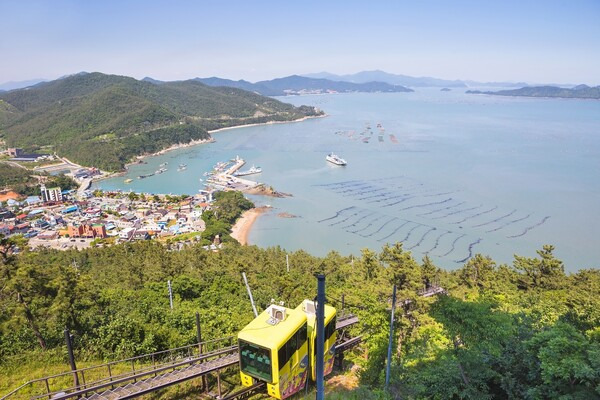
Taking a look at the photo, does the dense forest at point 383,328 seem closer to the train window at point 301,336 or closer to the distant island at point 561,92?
the train window at point 301,336

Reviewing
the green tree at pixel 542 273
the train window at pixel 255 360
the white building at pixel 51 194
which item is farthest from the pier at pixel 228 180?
the train window at pixel 255 360

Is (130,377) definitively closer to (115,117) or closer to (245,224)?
(245,224)

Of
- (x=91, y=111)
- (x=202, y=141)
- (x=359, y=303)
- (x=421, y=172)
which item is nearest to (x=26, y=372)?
(x=359, y=303)

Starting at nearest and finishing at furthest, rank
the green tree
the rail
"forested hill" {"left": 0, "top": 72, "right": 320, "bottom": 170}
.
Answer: the rail < the green tree < "forested hill" {"left": 0, "top": 72, "right": 320, "bottom": 170}

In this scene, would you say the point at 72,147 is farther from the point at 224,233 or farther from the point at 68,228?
the point at 224,233

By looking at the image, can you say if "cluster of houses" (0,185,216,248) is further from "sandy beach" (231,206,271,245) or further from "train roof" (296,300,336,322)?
"train roof" (296,300,336,322)

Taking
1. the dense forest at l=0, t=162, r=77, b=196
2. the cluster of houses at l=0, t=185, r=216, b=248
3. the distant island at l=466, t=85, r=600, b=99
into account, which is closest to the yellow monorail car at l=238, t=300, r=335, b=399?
the cluster of houses at l=0, t=185, r=216, b=248
